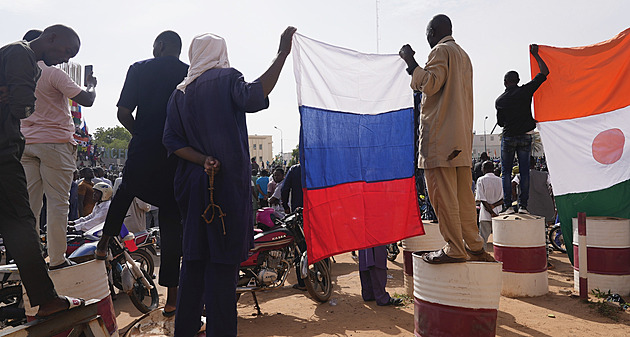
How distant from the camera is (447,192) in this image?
346 centimetres

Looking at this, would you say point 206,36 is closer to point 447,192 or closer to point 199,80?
point 199,80

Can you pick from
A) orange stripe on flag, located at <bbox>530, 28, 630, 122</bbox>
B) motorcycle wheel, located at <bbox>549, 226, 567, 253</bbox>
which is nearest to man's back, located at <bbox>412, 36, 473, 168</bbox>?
orange stripe on flag, located at <bbox>530, 28, 630, 122</bbox>

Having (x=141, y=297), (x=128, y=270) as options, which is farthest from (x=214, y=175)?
(x=141, y=297)

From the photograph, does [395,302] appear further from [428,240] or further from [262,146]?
[262,146]

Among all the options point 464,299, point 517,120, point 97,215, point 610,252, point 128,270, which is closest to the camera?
point 464,299

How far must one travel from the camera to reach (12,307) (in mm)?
4676

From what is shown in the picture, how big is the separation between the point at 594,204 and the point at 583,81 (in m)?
1.68

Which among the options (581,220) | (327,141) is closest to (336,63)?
(327,141)

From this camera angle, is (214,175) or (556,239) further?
(556,239)

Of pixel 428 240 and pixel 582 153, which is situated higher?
pixel 582 153

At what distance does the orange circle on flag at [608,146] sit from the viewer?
19.7ft

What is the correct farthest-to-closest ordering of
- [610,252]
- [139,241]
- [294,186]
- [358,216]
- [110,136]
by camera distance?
[110,136]
[294,186]
[139,241]
[610,252]
[358,216]

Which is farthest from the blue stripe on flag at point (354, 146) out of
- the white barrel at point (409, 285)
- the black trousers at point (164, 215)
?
the white barrel at point (409, 285)

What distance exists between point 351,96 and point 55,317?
11.0ft
